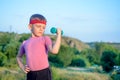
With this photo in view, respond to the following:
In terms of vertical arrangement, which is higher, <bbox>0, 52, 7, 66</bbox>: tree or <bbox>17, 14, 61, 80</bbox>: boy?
<bbox>17, 14, 61, 80</bbox>: boy

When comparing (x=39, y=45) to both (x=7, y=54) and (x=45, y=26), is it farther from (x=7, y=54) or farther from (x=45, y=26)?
(x=7, y=54)

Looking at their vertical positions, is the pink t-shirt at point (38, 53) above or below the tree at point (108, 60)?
above

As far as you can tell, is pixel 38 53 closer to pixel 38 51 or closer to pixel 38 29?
pixel 38 51

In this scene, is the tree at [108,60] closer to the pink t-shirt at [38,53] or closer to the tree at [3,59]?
the tree at [3,59]

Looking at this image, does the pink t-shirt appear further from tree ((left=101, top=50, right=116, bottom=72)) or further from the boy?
tree ((left=101, top=50, right=116, bottom=72))

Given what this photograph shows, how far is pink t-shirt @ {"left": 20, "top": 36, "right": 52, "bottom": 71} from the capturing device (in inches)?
140

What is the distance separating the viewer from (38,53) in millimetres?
3559

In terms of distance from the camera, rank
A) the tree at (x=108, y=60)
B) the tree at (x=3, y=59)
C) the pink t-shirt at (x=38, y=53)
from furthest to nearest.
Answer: the tree at (x=108, y=60) < the tree at (x=3, y=59) < the pink t-shirt at (x=38, y=53)

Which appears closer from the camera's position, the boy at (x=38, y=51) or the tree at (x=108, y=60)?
the boy at (x=38, y=51)

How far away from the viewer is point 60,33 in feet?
11.2

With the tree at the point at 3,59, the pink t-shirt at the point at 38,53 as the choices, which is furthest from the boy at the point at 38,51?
the tree at the point at 3,59

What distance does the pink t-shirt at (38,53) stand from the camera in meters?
3.55

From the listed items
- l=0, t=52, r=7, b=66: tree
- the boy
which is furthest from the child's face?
l=0, t=52, r=7, b=66: tree

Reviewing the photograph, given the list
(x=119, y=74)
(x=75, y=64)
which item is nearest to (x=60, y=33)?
(x=119, y=74)
